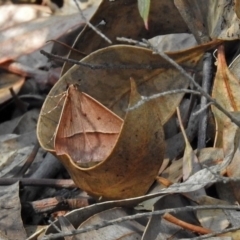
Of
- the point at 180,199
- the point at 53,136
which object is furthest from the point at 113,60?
the point at 180,199

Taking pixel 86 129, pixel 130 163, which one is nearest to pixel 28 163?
pixel 86 129

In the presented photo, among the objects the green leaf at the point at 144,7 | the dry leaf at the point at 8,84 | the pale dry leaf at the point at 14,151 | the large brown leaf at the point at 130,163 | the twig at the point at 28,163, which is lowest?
the pale dry leaf at the point at 14,151

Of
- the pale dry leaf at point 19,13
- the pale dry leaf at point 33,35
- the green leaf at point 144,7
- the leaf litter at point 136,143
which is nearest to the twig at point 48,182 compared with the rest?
the leaf litter at point 136,143

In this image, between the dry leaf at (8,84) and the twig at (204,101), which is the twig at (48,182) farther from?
the dry leaf at (8,84)

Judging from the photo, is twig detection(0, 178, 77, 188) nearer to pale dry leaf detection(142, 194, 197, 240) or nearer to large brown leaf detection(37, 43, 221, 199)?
large brown leaf detection(37, 43, 221, 199)

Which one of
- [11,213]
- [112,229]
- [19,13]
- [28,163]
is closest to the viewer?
[112,229]

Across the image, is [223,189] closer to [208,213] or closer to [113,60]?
[208,213]

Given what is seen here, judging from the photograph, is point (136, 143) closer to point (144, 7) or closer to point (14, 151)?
point (144, 7)
